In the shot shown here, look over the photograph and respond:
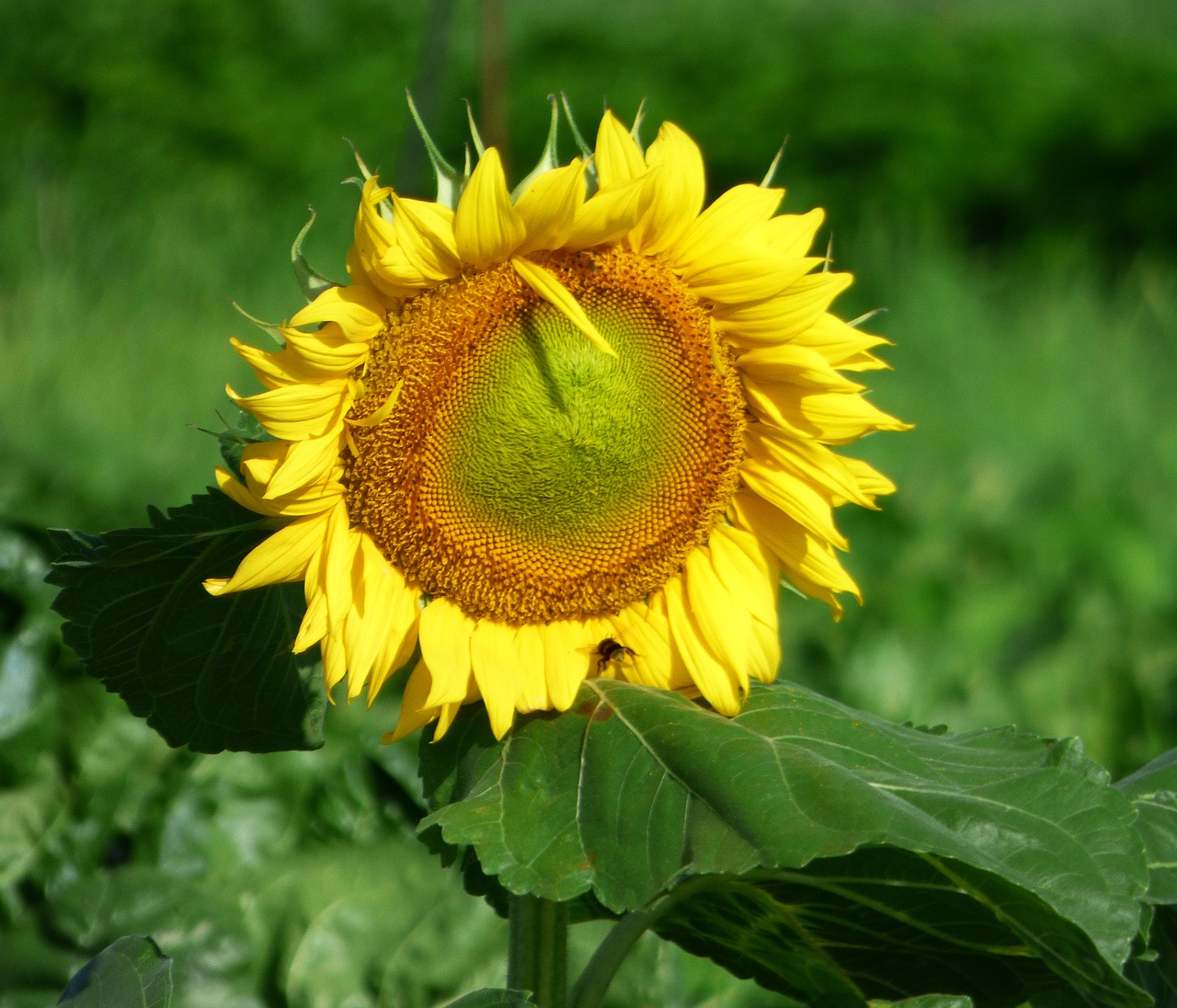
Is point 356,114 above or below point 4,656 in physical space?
above

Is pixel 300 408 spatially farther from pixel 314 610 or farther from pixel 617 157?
pixel 617 157

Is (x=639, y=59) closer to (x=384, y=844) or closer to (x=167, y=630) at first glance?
(x=384, y=844)

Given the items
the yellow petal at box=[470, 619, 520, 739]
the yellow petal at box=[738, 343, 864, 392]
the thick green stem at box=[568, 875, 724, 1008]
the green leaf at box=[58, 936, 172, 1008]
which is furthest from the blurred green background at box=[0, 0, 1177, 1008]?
the yellow petal at box=[738, 343, 864, 392]

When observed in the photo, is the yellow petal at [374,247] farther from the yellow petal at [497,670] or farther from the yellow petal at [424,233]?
the yellow petal at [497,670]

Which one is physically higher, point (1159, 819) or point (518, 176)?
point (518, 176)

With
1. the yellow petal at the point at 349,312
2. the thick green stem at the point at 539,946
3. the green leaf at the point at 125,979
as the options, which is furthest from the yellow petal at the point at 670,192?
the green leaf at the point at 125,979

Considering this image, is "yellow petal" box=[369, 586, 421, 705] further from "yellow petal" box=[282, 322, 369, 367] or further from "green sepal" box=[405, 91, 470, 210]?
"green sepal" box=[405, 91, 470, 210]

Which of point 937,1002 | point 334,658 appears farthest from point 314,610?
point 937,1002

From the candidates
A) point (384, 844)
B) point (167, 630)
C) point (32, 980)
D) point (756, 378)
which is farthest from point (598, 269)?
point (32, 980)
